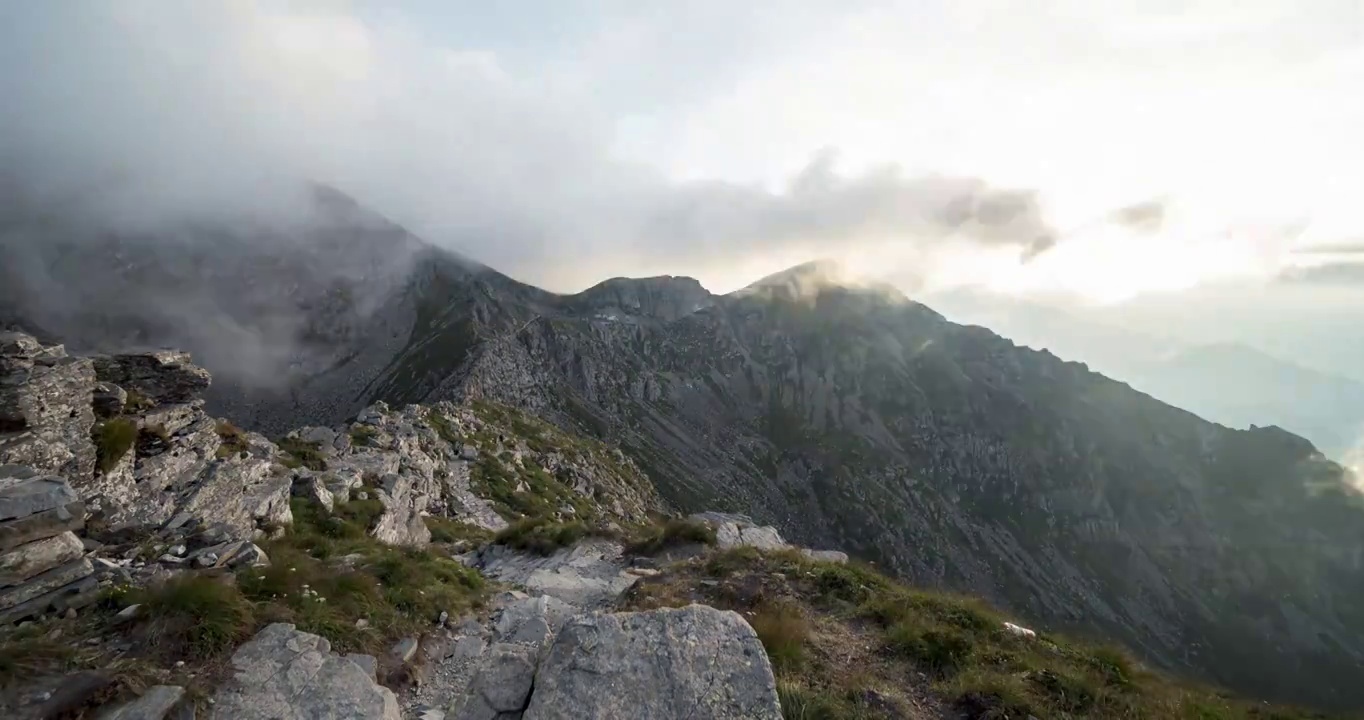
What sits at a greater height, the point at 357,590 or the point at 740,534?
the point at 357,590

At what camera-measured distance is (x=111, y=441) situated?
15.8 m

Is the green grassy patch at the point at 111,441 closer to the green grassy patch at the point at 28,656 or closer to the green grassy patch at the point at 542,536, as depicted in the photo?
the green grassy patch at the point at 28,656

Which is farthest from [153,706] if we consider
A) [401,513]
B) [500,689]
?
[401,513]

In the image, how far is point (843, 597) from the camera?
46.8 feet

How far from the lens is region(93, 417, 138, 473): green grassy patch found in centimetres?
1553

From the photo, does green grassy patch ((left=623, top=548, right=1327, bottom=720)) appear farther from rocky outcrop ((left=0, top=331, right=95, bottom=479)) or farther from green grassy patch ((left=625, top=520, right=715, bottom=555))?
rocky outcrop ((left=0, top=331, right=95, bottom=479))

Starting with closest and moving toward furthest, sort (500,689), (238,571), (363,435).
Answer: (500,689)
(238,571)
(363,435)

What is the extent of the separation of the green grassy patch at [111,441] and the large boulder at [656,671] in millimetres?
15327

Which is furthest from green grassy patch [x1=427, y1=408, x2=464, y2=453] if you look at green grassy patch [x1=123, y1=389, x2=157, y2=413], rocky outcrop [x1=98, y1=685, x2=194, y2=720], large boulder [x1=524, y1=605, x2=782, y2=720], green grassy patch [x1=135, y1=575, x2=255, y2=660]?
large boulder [x1=524, y1=605, x2=782, y2=720]

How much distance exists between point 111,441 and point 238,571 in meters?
8.71

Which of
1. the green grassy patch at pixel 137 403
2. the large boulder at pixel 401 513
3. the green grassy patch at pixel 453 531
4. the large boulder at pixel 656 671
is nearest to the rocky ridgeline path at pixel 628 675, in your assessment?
the large boulder at pixel 656 671

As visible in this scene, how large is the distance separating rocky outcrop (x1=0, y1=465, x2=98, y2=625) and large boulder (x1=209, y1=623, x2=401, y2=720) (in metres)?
3.60

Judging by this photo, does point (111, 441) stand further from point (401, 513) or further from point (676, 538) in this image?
point (676, 538)

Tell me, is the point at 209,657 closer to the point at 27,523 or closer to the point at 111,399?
the point at 27,523
